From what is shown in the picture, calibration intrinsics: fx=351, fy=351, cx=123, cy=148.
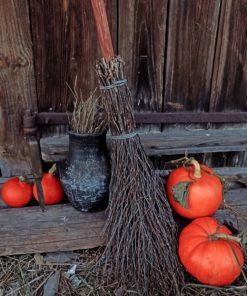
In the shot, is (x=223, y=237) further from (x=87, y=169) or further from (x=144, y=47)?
(x=144, y=47)

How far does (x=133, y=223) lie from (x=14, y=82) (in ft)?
2.89

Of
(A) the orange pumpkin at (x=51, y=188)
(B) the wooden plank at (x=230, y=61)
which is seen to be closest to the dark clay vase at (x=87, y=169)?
(A) the orange pumpkin at (x=51, y=188)

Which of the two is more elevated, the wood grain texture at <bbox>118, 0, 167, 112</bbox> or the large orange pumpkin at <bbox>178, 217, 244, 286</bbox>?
the wood grain texture at <bbox>118, 0, 167, 112</bbox>

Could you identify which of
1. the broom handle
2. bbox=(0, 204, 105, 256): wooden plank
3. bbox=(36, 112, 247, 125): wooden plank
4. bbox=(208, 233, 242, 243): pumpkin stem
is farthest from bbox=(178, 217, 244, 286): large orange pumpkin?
the broom handle

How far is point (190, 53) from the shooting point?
69.1 inches

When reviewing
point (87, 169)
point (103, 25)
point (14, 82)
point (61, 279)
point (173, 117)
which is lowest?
point (61, 279)

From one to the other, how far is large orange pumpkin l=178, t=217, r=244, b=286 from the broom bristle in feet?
0.26

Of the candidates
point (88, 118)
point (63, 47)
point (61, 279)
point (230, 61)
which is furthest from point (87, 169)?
point (230, 61)

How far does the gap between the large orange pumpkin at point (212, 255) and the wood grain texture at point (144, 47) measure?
70 centimetres

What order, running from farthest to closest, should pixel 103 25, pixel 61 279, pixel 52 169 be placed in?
pixel 52 169, pixel 61 279, pixel 103 25

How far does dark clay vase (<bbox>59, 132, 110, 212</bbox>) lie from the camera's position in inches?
60.9

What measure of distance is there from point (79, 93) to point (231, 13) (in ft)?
2.76

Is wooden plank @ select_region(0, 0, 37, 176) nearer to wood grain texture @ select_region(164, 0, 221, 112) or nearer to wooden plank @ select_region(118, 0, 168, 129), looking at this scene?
wooden plank @ select_region(118, 0, 168, 129)

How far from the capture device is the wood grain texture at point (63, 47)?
5.24 feet
